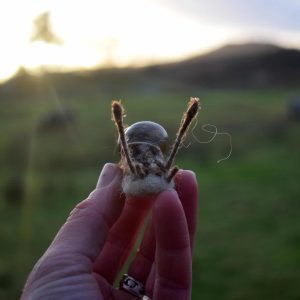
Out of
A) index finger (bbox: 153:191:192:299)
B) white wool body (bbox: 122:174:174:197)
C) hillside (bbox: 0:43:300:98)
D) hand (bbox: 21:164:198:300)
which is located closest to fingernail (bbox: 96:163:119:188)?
hand (bbox: 21:164:198:300)

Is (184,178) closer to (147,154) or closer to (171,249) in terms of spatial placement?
(147,154)

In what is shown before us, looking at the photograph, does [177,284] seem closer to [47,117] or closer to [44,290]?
[44,290]

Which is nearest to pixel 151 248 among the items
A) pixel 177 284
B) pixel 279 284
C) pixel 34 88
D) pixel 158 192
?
pixel 177 284

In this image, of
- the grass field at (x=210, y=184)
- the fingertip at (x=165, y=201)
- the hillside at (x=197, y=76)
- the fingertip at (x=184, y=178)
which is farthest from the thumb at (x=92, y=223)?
the hillside at (x=197, y=76)

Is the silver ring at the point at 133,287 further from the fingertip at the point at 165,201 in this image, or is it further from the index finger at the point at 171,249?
the fingertip at the point at 165,201

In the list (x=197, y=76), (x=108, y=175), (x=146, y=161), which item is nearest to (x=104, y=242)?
(x=108, y=175)

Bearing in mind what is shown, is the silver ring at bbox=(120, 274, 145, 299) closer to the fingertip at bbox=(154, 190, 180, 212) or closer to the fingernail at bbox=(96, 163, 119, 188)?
the fingernail at bbox=(96, 163, 119, 188)
